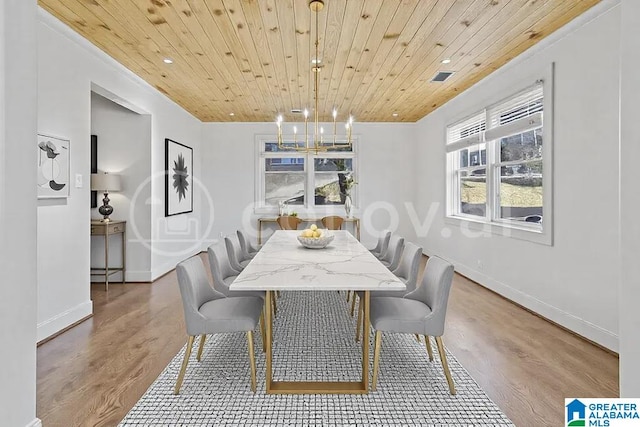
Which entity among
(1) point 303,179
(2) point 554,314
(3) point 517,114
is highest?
(3) point 517,114

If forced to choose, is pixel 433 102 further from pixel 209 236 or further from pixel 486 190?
pixel 209 236

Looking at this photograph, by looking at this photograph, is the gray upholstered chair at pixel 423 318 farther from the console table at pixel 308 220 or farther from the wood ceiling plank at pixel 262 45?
the console table at pixel 308 220

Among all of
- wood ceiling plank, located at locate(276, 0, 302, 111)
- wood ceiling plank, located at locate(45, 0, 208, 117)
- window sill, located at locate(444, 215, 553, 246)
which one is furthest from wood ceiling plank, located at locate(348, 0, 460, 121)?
wood ceiling plank, located at locate(45, 0, 208, 117)

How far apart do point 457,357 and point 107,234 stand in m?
3.95

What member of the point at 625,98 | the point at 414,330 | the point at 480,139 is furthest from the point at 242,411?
the point at 480,139

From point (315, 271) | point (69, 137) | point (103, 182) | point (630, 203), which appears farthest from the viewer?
point (103, 182)

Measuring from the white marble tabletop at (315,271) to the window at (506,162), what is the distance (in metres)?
1.96

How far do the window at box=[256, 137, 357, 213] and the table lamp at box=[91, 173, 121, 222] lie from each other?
306 cm

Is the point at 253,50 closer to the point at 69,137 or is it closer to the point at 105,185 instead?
the point at 69,137

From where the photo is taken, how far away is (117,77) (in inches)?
161

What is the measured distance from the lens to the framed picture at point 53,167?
2.98m

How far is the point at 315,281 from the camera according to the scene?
2037 mm

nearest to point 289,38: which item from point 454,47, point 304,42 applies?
point 304,42

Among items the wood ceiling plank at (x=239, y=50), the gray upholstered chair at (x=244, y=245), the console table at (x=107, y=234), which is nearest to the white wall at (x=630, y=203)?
the wood ceiling plank at (x=239, y=50)
